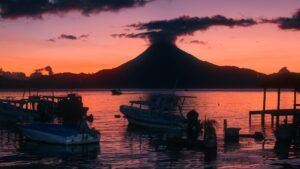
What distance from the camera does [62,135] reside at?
112ft

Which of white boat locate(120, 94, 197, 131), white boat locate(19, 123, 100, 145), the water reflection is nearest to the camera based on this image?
the water reflection

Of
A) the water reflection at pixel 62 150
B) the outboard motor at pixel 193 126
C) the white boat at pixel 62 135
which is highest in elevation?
the outboard motor at pixel 193 126

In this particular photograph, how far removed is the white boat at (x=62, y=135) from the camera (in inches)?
1332

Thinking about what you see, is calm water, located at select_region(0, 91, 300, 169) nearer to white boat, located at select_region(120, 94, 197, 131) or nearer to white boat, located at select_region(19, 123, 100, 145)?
white boat, located at select_region(19, 123, 100, 145)

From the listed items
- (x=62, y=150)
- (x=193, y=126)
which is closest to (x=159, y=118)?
(x=193, y=126)

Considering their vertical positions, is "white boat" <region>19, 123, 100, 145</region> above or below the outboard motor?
below

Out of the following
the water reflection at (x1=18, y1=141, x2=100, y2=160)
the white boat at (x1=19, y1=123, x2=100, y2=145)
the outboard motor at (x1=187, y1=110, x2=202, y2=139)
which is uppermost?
the outboard motor at (x1=187, y1=110, x2=202, y2=139)

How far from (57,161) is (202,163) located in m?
8.48

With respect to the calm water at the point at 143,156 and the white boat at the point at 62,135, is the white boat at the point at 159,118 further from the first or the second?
the white boat at the point at 62,135

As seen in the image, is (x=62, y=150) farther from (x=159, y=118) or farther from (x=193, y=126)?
(x=159, y=118)

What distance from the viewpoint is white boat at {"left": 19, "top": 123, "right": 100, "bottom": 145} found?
33.8m

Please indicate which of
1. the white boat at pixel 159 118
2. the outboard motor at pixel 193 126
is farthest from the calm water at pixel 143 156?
the white boat at pixel 159 118

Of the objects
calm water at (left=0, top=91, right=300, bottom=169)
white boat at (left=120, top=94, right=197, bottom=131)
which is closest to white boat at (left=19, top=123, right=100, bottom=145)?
calm water at (left=0, top=91, right=300, bottom=169)

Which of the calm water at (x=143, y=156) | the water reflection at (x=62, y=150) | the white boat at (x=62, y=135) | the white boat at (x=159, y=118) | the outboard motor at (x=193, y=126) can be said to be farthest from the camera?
the white boat at (x=159, y=118)
